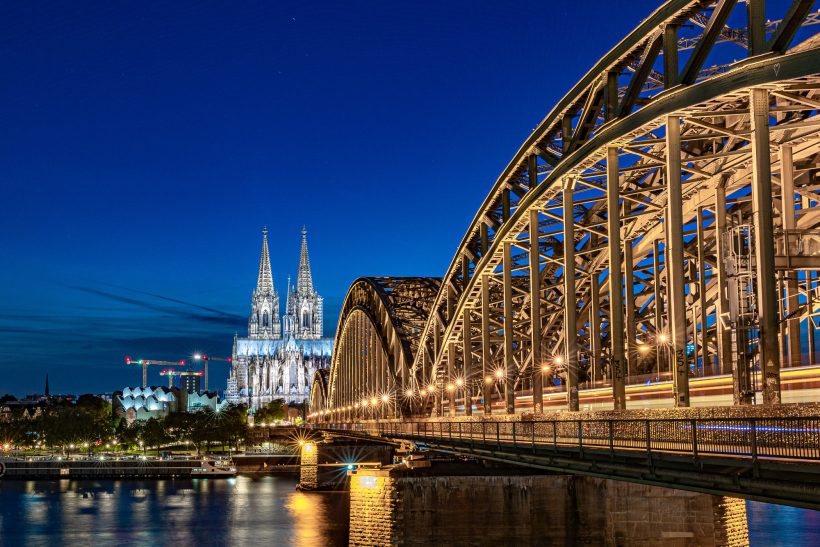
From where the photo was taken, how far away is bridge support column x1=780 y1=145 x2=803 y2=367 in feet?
94.2

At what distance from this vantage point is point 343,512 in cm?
9288

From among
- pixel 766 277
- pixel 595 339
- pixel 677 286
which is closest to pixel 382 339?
pixel 595 339

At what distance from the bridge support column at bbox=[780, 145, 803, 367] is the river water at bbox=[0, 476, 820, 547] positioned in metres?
12.7

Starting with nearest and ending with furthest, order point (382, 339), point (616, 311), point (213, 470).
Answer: point (616, 311) < point (382, 339) < point (213, 470)

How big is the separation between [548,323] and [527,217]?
36.8 feet

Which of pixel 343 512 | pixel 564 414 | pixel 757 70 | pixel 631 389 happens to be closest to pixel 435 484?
pixel 564 414

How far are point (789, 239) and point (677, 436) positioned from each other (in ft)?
32.5

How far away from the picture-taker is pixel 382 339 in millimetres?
101625

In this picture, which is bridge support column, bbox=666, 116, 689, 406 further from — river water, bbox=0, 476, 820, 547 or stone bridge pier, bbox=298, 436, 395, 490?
stone bridge pier, bbox=298, 436, 395, 490

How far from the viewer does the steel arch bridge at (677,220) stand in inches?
1038

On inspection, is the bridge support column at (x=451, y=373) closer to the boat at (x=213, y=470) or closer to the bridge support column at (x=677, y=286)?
the bridge support column at (x=677, y=286)

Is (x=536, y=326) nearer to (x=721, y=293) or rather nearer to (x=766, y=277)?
(x=721, y=293)

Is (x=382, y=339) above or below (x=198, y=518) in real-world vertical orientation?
above

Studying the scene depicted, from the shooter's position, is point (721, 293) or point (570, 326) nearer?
point (721, 293)
